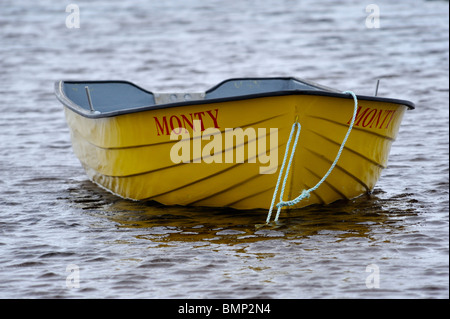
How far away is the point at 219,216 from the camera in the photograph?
7027mm

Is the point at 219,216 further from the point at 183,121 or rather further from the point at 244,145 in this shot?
the point at 183,121

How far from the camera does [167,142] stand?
6.83 metres

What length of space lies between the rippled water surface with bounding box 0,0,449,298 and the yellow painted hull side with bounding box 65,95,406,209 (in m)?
0.18

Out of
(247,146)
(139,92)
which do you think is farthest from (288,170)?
(139,92)

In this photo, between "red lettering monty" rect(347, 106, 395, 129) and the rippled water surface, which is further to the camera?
"red lettering monty" rect(347, 106, 395, 129)

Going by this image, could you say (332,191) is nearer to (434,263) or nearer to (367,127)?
(367,127)

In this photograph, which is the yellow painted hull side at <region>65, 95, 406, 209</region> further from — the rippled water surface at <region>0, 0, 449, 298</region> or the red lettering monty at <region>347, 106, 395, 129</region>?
the rippled water surface at <region>0, 0, 449, 298</region>

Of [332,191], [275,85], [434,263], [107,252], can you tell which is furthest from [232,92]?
[434,263]

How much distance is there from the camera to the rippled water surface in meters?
5.54

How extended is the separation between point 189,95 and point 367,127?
2755mm

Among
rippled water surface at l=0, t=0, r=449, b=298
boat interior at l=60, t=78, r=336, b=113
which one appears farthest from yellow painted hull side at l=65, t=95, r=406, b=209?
boat interior at l=60, t=78, r=336, b=113

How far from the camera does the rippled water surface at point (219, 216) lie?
5.54m

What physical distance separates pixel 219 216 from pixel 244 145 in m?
0.77

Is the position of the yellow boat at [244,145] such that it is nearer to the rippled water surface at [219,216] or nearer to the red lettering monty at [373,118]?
the red lettering monty at [373,118]
